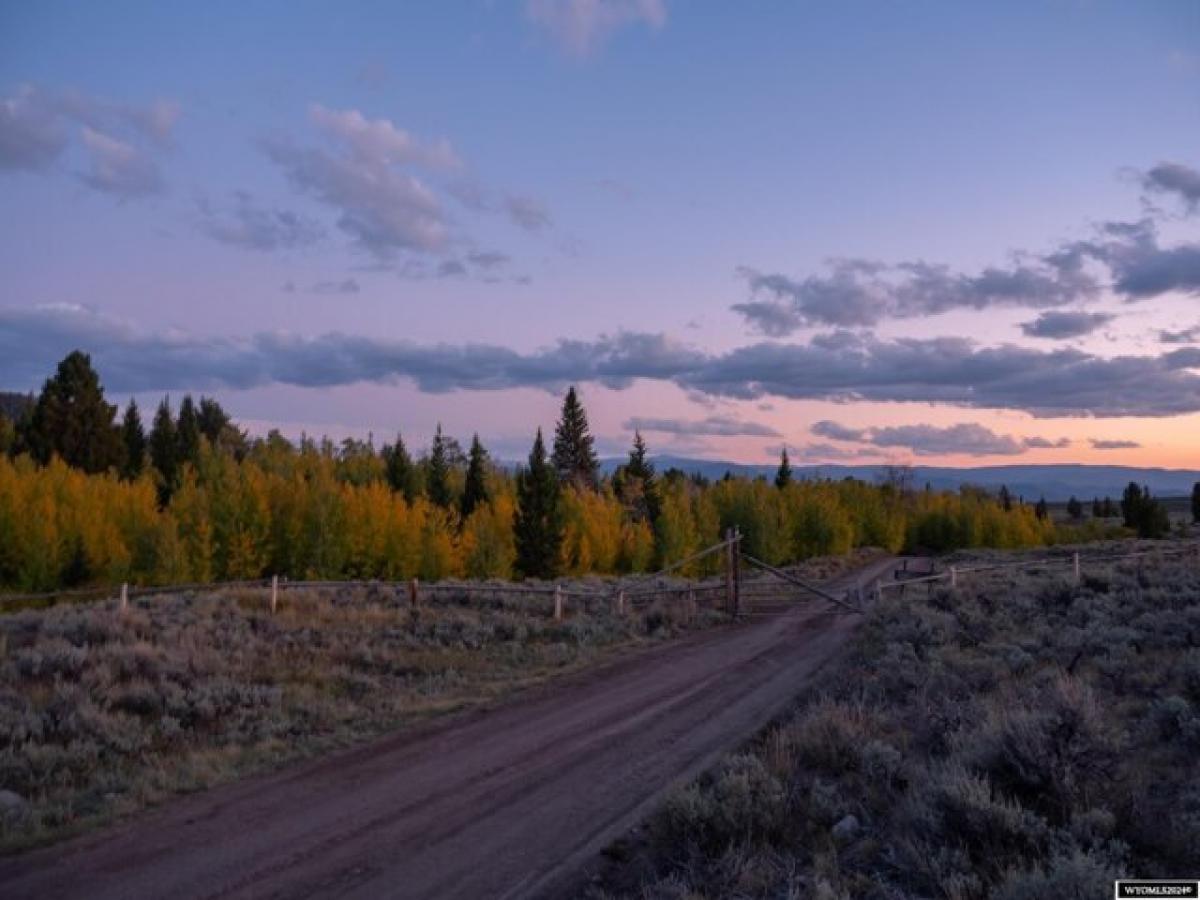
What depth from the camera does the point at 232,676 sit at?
53.6 ft

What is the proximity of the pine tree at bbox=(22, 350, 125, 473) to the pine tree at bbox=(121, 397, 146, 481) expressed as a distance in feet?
5.98

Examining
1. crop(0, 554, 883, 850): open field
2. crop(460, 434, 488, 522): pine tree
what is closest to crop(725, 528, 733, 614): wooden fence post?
crop(0, 554, 883, 850): open field

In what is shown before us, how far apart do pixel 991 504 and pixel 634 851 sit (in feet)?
320

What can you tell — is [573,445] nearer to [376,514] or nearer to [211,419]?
[376,514]

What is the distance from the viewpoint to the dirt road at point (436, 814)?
7.82 metres

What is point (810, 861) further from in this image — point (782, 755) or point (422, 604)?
point (422, 604)

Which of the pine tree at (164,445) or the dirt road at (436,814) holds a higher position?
the pine tree at (164,445)

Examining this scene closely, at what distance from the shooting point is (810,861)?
6.82m

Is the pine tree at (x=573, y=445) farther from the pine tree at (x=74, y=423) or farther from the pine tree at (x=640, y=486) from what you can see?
the pine tree at (x=74, y=423)

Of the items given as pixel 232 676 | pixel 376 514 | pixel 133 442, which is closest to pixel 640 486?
pixel 376 514

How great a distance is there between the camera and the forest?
174ft

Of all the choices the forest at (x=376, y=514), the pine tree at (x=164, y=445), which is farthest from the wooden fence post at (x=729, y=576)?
the pine tree at (x=164, y=445)

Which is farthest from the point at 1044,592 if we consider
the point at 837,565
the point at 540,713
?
the point at 837,565

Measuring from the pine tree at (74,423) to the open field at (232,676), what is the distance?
195 feet
